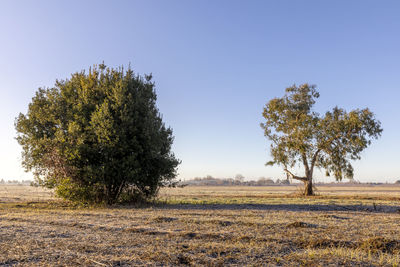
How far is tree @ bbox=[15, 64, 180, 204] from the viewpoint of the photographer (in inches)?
784

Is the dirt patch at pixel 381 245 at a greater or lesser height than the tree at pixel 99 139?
lesser

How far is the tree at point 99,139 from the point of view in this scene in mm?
19906

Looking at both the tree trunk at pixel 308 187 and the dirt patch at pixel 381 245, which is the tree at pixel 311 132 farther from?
the dirt patch at pixel 381 245

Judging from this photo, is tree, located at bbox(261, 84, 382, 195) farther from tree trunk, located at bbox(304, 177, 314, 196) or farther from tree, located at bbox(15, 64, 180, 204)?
tree, located at bbox(15, 64, 180, 204)

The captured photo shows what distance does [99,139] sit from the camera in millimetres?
19578

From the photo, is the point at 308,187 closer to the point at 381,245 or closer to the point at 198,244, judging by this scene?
the point at 381,245

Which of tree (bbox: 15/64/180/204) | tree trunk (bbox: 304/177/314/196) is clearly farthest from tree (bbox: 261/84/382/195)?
tree (bbox: 15/64/180/204)

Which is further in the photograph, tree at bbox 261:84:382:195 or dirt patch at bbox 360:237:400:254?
tree at bbox 261:84:382:195

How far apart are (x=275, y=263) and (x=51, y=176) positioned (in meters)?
19.4

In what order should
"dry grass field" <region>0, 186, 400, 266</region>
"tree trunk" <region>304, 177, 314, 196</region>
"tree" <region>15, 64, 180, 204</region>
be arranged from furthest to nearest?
"tree trunk" <region>304, 177, 314, 196</region> < "tree" <region>15, 64, 180, 204</region> < "dry grass field" <region>0, 186, 400, 266</region>

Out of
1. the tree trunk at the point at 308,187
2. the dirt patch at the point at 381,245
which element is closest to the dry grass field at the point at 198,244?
the dirt patch at the point at 381,245

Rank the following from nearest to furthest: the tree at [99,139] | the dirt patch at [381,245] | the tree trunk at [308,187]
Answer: the dirt patch at [381,245], the tree at [99,139], the tree trunk at [308,187]

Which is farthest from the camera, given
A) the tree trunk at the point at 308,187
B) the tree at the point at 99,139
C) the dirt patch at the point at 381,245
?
the tree trunk at the point at 308,187

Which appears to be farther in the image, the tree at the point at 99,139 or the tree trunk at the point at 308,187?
the tree trunk at the point at 308,187
